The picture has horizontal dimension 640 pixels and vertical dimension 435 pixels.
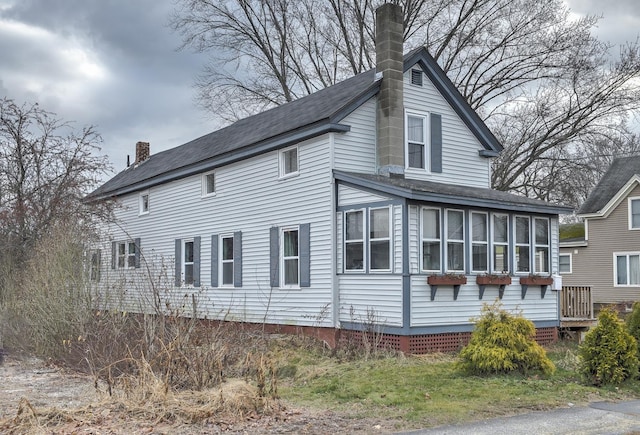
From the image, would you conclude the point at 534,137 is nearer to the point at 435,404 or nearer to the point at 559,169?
the point at 559,169

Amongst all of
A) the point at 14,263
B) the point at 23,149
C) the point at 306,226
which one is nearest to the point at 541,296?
the point at 306,226

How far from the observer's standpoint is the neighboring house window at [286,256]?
18.2 m

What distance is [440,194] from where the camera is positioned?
602 inches

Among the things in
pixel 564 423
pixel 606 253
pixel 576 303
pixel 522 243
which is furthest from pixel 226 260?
pixel 606 253

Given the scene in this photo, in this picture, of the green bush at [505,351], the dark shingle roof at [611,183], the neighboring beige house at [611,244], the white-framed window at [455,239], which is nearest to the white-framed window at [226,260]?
the white-framed window at [455,239]

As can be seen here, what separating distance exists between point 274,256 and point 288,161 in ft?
8.40

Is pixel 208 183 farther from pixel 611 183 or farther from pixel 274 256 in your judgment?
pixel 611 183

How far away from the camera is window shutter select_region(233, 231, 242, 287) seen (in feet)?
66.7

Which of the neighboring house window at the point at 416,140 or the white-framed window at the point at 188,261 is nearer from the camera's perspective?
the neighboring house window at the point at 416,140

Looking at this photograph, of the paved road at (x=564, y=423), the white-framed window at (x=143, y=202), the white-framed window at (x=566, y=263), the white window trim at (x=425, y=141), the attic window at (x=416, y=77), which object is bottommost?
the paved road at (x=564, y=423)

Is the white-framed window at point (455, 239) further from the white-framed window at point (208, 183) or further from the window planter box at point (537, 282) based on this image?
the white-framed window at point (208, 183)

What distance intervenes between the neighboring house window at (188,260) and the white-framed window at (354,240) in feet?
23.4

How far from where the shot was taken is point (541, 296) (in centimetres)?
1800

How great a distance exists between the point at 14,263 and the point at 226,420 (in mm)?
13310
